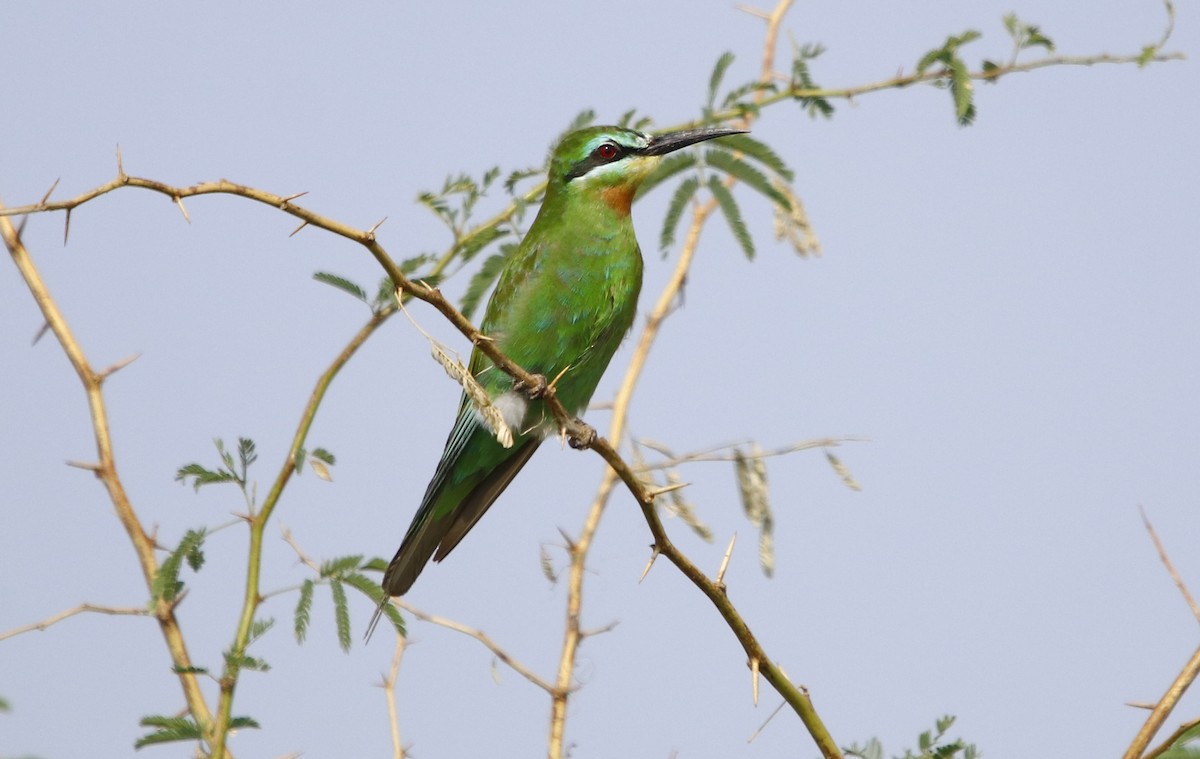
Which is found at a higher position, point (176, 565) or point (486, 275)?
point (486, 275)

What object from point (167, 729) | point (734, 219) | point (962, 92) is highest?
point (962, 92)

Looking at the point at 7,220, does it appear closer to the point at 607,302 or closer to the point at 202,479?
the point at 202,479

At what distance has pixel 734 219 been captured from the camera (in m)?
4.11

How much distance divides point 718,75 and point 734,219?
550 mm

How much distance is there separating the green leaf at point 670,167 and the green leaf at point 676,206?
5cm

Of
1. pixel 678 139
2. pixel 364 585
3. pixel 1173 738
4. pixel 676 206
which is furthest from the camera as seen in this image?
pixel 678 139

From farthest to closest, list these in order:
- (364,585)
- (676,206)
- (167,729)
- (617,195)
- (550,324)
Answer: (617,195) → (550,324) → (676,206) → (364,585) → (167,729)

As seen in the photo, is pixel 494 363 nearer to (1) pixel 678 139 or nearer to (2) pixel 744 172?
(2) pixel 744 172

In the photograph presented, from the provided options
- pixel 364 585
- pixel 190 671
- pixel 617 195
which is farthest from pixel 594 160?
pixel 190 671

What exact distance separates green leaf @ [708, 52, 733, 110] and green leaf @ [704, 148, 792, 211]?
22 cm

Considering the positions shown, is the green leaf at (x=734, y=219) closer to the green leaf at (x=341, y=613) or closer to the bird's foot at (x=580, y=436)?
the bird's foot at (x=580, y=436)

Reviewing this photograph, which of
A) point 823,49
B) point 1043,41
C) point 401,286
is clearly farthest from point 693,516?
point 1043,41

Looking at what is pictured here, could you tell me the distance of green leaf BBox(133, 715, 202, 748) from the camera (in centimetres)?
305

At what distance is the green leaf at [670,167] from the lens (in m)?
4.24
